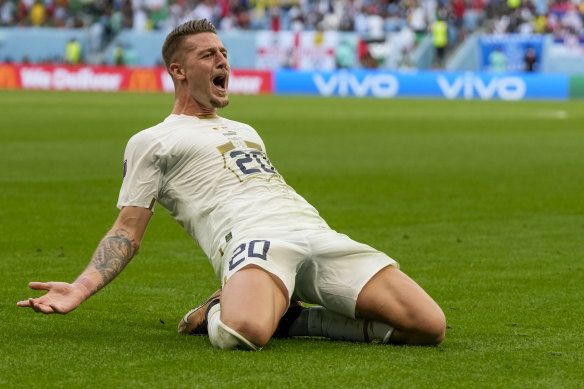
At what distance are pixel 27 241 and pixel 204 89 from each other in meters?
3.56

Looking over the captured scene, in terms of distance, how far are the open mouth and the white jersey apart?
0.83ft

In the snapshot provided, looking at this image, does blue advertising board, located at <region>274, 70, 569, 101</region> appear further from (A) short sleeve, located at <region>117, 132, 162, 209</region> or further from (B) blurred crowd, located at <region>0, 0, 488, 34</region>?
(A) short sleeve, located at <region>117, 132, 162, 209</region>

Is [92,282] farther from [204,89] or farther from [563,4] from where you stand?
[563,4]

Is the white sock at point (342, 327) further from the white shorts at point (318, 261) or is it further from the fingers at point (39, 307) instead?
the fingers at point (39, 307)

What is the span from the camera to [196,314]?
5.52 metres

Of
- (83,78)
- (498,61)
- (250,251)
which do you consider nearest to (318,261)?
(250,251)

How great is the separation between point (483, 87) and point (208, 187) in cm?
3548

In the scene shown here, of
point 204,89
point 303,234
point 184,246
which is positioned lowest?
point 184,246

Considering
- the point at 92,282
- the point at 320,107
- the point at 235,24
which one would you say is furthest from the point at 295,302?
the point at 235,24

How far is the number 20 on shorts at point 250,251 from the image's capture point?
17.1ft

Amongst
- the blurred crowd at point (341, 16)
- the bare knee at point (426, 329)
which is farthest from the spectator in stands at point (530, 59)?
the bare knee at point (426, 329)

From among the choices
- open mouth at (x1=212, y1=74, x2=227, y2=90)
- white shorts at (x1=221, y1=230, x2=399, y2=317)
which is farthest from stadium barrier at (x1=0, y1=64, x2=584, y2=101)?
white shorts at (x1=221, y1=230, x2=399, y2=317)

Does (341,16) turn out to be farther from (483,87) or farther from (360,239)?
(360,239)

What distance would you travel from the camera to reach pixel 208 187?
559cm
